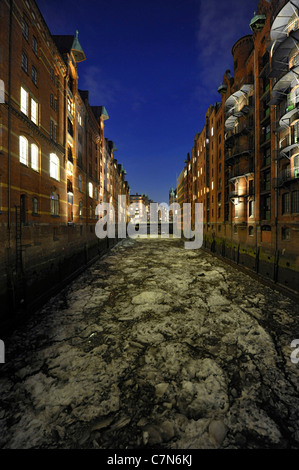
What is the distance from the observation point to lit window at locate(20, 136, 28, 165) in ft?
35.3

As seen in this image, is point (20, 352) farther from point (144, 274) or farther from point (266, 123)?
point (266, 123)

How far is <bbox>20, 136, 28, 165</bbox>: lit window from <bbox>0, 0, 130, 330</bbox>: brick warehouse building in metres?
0.05

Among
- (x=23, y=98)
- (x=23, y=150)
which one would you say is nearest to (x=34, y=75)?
(x=23, y=98)

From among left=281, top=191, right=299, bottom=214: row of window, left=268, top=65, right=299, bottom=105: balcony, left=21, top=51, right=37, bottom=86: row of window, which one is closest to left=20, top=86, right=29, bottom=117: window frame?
left=21, top=51, right=37, bottom=86: row of window

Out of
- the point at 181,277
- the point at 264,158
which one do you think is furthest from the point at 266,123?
the point at 181,277

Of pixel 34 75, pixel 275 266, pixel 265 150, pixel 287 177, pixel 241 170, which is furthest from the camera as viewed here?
pixel 241 170

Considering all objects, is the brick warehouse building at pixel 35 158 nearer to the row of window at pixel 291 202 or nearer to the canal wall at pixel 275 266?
the canal wall at pixel 275 266

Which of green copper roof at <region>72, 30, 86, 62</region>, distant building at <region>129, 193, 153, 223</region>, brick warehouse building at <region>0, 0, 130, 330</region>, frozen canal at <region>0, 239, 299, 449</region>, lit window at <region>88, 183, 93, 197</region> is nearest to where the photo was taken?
frozen canal at <region>0, 239, 299, 449</region>

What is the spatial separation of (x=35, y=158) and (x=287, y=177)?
1801 centimetres

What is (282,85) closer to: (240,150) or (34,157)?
(240,150)

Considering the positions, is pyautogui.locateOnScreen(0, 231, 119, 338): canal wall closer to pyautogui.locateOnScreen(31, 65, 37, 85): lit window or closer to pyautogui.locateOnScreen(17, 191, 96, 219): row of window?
pyautogui.locateOnScreen(17, 191, 96, 219): row of window

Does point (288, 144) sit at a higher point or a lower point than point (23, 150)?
higher

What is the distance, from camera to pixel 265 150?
729 inches
